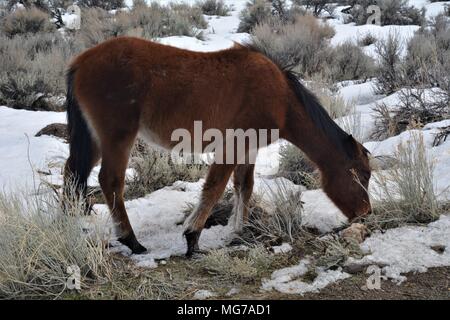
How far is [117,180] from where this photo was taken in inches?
176

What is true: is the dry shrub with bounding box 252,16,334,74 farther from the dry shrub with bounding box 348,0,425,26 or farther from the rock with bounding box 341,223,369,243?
the rock with bounding box 341,223,369,243

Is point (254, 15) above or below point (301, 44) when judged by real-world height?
above

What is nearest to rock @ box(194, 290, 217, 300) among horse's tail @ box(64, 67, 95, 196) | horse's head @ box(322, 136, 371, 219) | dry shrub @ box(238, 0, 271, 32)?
horse's tail @ box(64, 67, 95, 196)

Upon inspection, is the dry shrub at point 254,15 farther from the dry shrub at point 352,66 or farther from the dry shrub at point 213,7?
the dry shrub at point 352,66

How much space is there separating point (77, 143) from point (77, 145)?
2cm

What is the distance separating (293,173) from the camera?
641cm

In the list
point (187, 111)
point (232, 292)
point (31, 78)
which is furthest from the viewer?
point (31, 78)

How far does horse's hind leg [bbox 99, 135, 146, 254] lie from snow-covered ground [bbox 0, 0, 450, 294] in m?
0.15

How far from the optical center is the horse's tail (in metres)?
4.55

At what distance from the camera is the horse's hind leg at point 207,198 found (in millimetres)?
4465

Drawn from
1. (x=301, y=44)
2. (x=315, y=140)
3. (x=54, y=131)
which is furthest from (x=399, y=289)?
(x=301, y=44)

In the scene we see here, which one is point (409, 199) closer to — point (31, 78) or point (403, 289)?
point (403, 289)

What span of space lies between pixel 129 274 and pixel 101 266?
24 centimetres

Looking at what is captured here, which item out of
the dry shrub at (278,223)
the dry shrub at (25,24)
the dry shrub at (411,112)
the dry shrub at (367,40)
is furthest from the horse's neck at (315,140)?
the dry shrub at (25,24)
